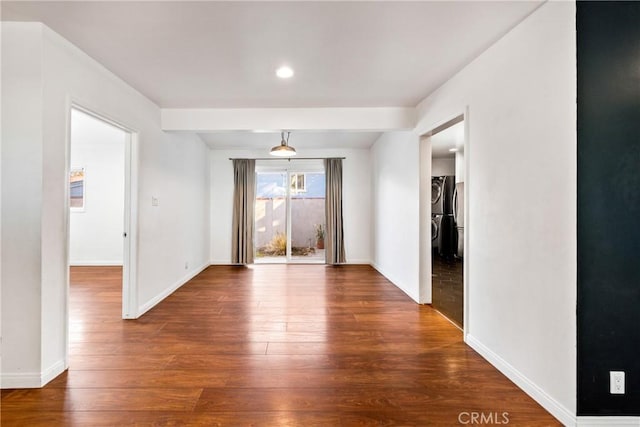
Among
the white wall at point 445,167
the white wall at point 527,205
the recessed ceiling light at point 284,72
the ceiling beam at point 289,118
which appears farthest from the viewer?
the white wall at point 445,167

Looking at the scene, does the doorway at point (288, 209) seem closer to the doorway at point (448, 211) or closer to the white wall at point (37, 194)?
the doorway at point (448, 211)

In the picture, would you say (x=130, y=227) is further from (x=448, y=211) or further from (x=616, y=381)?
(x=448, y=211)

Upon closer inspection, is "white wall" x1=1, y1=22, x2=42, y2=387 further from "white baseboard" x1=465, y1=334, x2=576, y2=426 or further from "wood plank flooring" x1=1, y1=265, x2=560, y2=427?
"white baseboard" x1=465, y1=334, x2=576, y2=426

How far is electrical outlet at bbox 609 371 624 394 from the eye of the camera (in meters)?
1.60

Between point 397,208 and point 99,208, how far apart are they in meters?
6.34

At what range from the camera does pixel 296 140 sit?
566 cm

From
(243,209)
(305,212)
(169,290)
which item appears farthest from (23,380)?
(305,212)

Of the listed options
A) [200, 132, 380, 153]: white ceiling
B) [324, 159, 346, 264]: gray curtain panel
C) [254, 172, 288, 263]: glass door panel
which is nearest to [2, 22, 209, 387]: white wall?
[200, 132, 380, 153]: white ceiling

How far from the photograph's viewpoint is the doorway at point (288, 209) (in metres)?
6.58

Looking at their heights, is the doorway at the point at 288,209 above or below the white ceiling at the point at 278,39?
below

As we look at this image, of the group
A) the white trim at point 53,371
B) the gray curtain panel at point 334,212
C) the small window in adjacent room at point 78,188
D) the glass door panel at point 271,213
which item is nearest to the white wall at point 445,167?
the gray curtain panel at point 334,212

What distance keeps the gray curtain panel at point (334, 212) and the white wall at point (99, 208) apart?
14.9 feet

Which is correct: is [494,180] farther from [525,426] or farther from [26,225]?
[26,225]

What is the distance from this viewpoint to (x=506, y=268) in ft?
7.10
